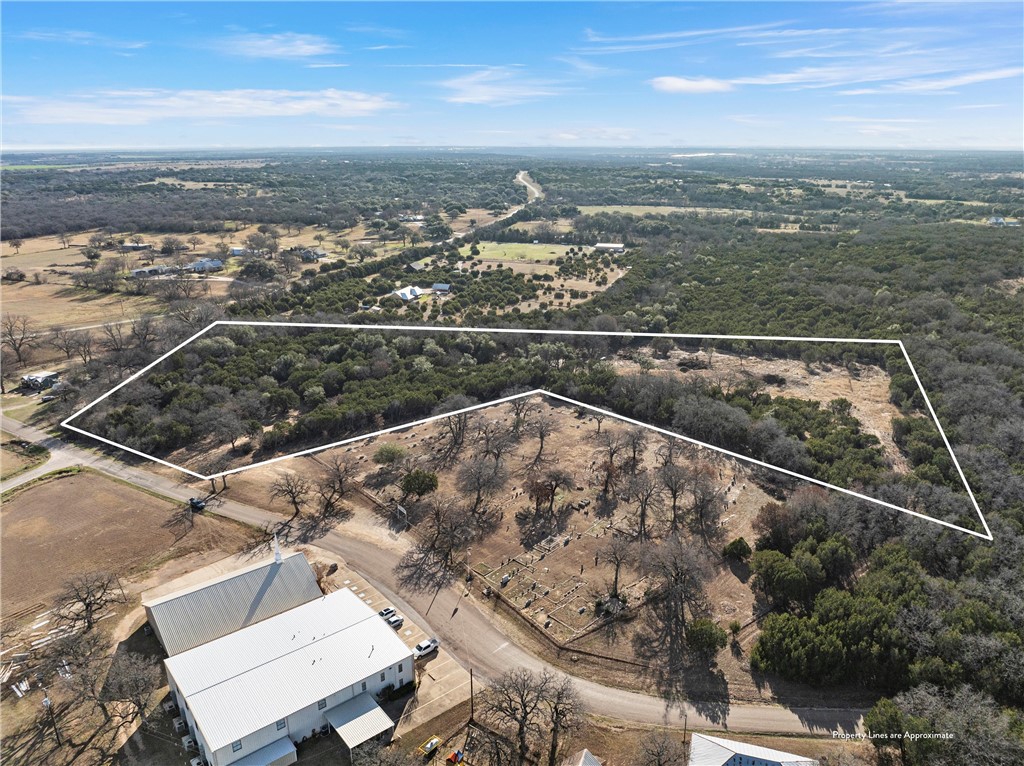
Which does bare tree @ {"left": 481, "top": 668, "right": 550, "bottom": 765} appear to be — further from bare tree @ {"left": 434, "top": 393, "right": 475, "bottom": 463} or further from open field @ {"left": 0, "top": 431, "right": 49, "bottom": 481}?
open field @ {"left": 0, "top": 431, "right": 49, "bottom": 481}

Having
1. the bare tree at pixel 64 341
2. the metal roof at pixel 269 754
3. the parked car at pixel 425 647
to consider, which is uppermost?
the bare tree at pixel 64 341

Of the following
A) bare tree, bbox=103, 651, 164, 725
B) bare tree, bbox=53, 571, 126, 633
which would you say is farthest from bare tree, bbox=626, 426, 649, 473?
bare tree, bbox=53, 571, 126, 633

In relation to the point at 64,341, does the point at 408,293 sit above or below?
above

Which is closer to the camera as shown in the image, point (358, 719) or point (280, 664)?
point (358, 719)

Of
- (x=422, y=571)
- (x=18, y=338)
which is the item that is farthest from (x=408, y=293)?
(x=422, y=571)

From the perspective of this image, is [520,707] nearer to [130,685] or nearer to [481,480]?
[130,685]

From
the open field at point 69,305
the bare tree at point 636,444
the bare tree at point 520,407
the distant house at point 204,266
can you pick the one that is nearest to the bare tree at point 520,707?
the bare tree at point 636,444

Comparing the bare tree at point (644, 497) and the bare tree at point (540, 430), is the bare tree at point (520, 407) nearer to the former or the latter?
the bare tree at point (540, 430)
